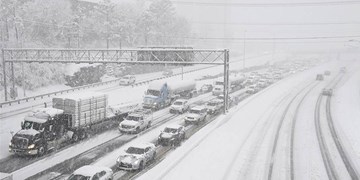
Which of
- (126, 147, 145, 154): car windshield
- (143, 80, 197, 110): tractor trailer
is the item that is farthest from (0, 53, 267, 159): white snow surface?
(126, 147, 145, 154): car windshield

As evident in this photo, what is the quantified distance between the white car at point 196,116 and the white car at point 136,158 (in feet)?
45.9

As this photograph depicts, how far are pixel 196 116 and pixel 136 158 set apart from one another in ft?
54.7

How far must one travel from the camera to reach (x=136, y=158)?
26594mm

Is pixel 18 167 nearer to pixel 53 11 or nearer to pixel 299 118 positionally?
pixel 299 118

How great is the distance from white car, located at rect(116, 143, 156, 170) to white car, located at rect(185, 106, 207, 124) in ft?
45.9

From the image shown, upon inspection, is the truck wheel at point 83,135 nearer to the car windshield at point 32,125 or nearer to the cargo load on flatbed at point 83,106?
the cargo load on flatbed at point 83,106

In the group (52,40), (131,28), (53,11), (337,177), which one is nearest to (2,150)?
(337,177)

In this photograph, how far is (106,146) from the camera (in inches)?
1297

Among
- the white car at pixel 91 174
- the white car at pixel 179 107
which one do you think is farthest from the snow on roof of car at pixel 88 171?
the white car at pixel 179 107

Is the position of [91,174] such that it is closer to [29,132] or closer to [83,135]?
[29,132]

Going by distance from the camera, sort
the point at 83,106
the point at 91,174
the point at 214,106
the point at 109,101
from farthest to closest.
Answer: the point at 109,101 < the point at 214,106 < the point at 83,106 < the point at 91,174

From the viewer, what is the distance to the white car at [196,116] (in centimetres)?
4219

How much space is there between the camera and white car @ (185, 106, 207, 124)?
4219 centimetres

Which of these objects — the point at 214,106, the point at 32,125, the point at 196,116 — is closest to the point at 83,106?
the point at 32,125
